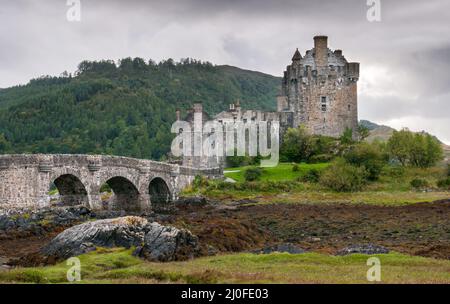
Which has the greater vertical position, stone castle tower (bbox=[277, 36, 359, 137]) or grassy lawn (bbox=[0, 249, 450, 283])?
stone castle tower (bbox=[277, 36, 359, 137])

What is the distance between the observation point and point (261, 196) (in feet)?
198

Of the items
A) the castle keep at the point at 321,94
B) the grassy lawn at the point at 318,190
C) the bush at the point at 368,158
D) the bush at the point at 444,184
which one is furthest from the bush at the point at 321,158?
the bush at the point at 444,184

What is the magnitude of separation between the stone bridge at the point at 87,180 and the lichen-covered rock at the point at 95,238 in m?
12.1

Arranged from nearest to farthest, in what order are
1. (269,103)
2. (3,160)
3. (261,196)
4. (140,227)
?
1. (140,227)
2. (3,160)
3. (261,196)
4. (269,103)

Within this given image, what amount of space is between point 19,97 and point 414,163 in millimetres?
133060

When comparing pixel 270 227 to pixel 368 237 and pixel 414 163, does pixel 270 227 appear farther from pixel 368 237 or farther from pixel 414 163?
pixel 414 163

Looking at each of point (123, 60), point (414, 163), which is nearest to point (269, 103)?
point (123, 60)

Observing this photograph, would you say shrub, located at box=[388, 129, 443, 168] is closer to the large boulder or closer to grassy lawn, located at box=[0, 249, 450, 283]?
grassy lawn, located at box=[0, 249, 450, 283]

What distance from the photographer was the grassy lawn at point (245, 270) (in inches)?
772

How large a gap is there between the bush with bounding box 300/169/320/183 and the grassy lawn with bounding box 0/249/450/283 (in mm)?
38360

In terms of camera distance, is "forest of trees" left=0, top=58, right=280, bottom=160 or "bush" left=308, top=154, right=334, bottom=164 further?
"forest of trees" left=0, top=58, right=280, bottom=160

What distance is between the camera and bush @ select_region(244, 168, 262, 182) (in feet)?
218

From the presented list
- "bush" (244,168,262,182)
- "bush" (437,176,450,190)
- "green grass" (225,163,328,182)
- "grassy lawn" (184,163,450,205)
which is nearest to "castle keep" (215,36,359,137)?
"green grass" (225,163,328,182)

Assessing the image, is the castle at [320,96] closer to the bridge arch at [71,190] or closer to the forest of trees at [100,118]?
the forest of trees at [100,118]
